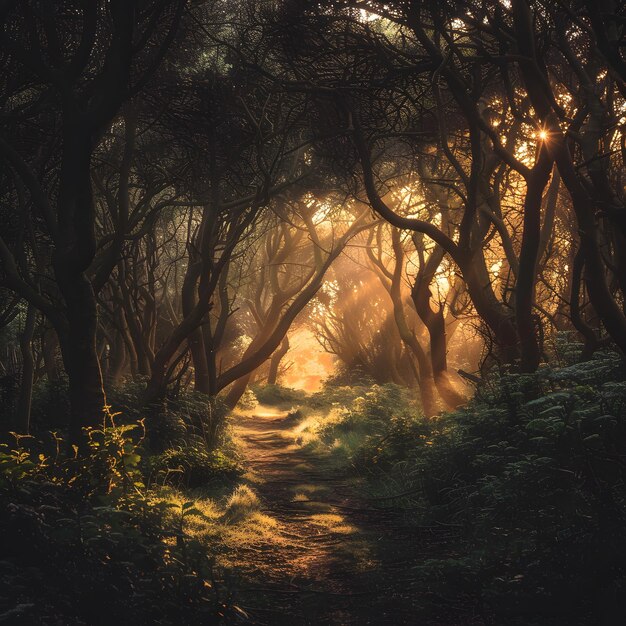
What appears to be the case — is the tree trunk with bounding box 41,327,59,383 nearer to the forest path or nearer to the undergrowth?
the forest path

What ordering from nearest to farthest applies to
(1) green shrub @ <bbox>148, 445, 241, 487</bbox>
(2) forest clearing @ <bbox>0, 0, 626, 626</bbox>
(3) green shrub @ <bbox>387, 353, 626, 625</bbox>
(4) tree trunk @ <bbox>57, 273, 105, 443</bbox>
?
1. (3) green shrub @ <bbox>387, 353, 626, 625</bbox>
2. (2) forest clearing @ <bbox>0, 0, 626, 626</bbox>
3. (4) tree trunk @ <bbox>57, 273, 105, 443</bbox>
4. (1) green shrub @ <bbox>148, 445, 241, 487</bbox>

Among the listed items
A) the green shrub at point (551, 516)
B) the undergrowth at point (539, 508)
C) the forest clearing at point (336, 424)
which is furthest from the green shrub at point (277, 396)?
the green shrub at point (551, 516)

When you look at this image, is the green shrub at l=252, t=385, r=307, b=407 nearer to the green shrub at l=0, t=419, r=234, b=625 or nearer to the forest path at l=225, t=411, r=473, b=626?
the forest path at l=225, t=411, r=473, b=626

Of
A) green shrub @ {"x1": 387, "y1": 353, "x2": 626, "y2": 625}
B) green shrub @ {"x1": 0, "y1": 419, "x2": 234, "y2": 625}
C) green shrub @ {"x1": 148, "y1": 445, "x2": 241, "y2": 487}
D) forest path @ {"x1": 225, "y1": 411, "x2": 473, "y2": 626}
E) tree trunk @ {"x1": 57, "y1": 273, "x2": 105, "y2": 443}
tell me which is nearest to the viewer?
green shrub @ {"x1": 0, "y1": 419, "x2": 234, "y2": 625}

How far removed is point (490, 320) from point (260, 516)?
398cm

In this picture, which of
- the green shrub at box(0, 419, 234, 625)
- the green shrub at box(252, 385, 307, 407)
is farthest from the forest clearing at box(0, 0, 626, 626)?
the green shrub at box(252, 385, 307, 407)

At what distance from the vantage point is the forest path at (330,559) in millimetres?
4742

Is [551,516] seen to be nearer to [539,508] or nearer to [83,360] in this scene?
[539,508]

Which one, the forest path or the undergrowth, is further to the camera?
the forest path

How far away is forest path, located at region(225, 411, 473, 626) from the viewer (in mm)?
4742

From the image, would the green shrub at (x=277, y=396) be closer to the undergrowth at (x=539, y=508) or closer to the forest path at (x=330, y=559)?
the forest path at (x=330, y=559)

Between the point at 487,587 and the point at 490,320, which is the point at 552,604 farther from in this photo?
the point at 490,320

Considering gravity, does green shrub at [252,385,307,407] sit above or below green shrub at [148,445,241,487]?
above

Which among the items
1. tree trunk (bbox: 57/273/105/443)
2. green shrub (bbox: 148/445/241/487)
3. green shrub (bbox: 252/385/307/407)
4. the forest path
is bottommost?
the forest path
